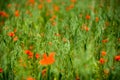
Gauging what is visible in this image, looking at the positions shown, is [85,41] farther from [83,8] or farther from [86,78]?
[83,8]

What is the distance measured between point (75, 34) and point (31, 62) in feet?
1.71

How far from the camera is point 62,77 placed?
2.17 meters

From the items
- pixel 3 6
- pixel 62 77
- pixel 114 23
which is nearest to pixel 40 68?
pixel 62 77

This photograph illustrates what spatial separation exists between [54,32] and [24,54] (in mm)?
447

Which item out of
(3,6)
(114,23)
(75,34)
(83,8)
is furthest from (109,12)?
(3,6)

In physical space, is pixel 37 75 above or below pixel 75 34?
below

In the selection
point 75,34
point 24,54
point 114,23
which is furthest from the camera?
Answer: point 114,23

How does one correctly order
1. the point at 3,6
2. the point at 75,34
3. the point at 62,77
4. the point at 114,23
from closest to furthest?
the point at 62,77 < the point at 75,34 < the point at 114,23 < the point at 3,6

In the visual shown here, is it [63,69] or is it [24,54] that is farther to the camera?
[24,54]

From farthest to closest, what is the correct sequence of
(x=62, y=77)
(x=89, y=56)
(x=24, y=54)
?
(x=24, y=54) → (x=62, y=77) → (x=89, y=56)

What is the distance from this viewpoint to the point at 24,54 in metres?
2.38

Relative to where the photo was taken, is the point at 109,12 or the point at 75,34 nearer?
the point at 75,34

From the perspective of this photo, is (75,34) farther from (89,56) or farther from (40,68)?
(89,56)

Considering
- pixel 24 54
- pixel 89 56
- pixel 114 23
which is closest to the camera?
pixel 89 56
